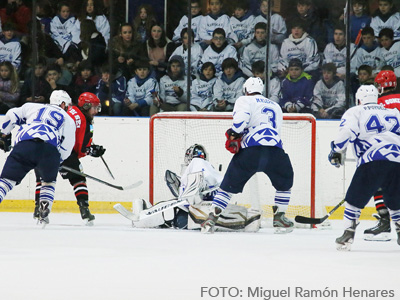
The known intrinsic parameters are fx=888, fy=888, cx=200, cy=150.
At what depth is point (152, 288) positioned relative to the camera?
3.80 metres

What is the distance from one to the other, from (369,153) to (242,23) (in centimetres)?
373

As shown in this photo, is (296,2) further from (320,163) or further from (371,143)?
(371,143)

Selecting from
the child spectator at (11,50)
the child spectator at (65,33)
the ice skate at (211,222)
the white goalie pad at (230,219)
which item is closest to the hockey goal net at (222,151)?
the white goalie pad at (230,219)

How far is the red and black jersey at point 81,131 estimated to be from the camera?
685cm

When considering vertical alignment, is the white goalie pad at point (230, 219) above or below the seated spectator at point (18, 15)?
below

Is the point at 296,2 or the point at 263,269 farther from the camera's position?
the point at 296,2

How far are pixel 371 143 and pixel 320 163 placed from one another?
2572mm

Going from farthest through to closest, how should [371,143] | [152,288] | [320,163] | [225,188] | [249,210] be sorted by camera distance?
[320,163] → [249,210] → [225,188] → [371,143] → [152,288]

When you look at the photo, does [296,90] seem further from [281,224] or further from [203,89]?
[281,224]

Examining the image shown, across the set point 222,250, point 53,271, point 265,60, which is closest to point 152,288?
point 53,271

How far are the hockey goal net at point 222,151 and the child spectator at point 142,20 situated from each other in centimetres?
140

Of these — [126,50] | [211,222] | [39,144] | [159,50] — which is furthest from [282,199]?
[126,50]

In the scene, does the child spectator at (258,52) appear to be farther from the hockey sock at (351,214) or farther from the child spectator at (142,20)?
the hockey sock at (351,214)

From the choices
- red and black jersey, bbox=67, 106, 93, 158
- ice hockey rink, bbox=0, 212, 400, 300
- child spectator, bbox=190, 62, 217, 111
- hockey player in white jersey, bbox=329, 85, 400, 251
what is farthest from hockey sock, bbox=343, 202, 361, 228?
child spectator, bbox=190, 62, 217, 111
